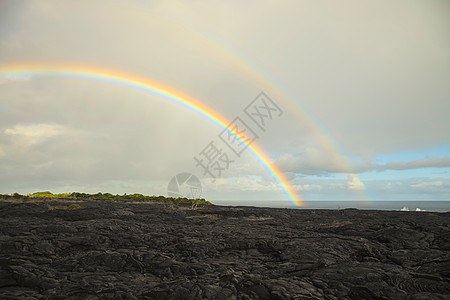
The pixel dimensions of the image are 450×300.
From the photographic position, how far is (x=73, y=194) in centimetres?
6362

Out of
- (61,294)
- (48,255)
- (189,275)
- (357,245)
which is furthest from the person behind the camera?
(357,245)

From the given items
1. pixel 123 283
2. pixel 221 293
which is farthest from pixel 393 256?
pixel 123 283

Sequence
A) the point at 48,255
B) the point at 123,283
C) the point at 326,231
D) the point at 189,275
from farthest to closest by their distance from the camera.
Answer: the point at 326,231 → the point at 48,255 → the point at 189,275 → the point at 123,283

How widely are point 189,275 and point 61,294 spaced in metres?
3.61

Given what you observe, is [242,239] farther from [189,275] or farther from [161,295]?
[161,295]

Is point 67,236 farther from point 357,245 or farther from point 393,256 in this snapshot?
point 393,256

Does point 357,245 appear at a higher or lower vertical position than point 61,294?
higher

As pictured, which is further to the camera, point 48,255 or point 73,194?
point 73,194

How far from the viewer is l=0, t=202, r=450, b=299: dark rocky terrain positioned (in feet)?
24.3

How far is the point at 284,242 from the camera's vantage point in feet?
39.3

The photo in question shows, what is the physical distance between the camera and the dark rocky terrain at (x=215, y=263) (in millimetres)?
7418

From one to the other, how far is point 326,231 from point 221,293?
9.95 meters

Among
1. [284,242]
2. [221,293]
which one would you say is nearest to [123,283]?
[221,293]

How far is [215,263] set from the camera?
9852 mm
